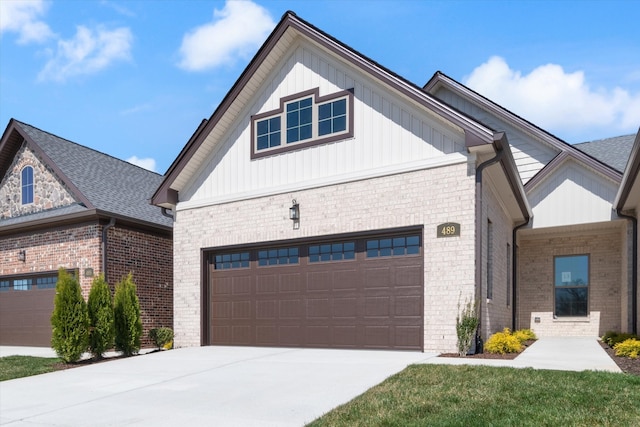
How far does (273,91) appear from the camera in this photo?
13.5 meters

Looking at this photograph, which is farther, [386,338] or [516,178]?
[516,178]

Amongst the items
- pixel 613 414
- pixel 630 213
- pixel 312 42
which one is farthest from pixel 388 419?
pixel 630 213

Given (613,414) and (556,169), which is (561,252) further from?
(613,414)

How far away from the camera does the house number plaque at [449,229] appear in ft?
34.4

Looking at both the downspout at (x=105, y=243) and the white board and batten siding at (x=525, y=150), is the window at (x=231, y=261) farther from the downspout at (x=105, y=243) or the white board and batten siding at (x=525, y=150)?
the white board and batten siding at (x=525, y=150)

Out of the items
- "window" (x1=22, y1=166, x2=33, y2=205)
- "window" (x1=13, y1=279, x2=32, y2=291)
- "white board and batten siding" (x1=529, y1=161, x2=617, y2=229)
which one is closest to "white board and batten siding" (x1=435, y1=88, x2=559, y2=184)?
"white board and batten siding" (x1=529, y1=161, x2=617, y2=229)

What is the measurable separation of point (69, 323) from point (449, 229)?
875 cm

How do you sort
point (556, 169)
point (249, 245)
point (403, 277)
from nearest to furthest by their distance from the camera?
point (403, 277), point (249, 245), point (556, 169)

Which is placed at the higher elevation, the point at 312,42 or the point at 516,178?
the point at 312,42

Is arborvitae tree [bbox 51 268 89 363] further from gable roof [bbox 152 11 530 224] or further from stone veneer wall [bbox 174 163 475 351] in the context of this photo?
gable roof [bbox 152 11 530 224]

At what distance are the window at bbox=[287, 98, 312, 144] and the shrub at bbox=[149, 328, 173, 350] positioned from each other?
6.23m

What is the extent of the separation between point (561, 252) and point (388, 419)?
42.7ft

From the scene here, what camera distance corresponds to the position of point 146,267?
1692 cm

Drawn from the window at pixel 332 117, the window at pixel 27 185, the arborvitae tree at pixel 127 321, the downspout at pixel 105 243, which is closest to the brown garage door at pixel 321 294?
the arborvitae tree at pixel 127 321
